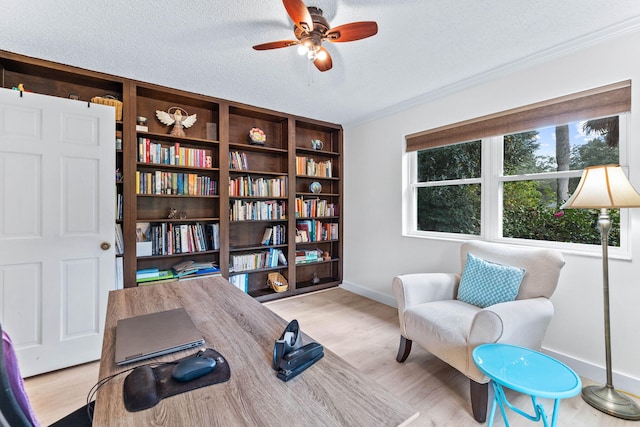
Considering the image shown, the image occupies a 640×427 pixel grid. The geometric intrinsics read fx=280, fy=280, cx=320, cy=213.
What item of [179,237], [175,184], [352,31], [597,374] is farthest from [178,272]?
[597,374]

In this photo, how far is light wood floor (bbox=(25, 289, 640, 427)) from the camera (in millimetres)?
1569

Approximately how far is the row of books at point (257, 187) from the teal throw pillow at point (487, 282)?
2.23 metres

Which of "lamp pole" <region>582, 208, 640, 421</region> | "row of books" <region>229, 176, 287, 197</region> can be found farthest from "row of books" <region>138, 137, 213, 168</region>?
"lamp pole" <region>582, 208, 640, 421</region>

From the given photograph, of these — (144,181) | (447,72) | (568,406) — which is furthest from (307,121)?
(568,406)

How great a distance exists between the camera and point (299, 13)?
4.70ft

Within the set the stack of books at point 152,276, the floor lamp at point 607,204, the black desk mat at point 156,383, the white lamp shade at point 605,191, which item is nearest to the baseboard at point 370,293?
the floor lamp at point 607,204

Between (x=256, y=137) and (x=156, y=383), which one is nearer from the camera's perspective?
(x=156, y=383)

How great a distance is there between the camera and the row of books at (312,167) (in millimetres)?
3680

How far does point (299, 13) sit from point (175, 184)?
209cm

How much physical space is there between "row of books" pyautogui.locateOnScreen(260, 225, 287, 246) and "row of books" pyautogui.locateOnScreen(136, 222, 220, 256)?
607mm

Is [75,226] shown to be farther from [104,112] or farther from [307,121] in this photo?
[307,121]

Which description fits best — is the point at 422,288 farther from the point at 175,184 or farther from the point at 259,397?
the point at 175,184

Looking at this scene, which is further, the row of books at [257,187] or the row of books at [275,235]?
the row of books at [275,235]

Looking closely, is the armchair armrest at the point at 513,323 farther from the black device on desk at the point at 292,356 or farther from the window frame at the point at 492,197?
the black device on desk at the point at 292,356
